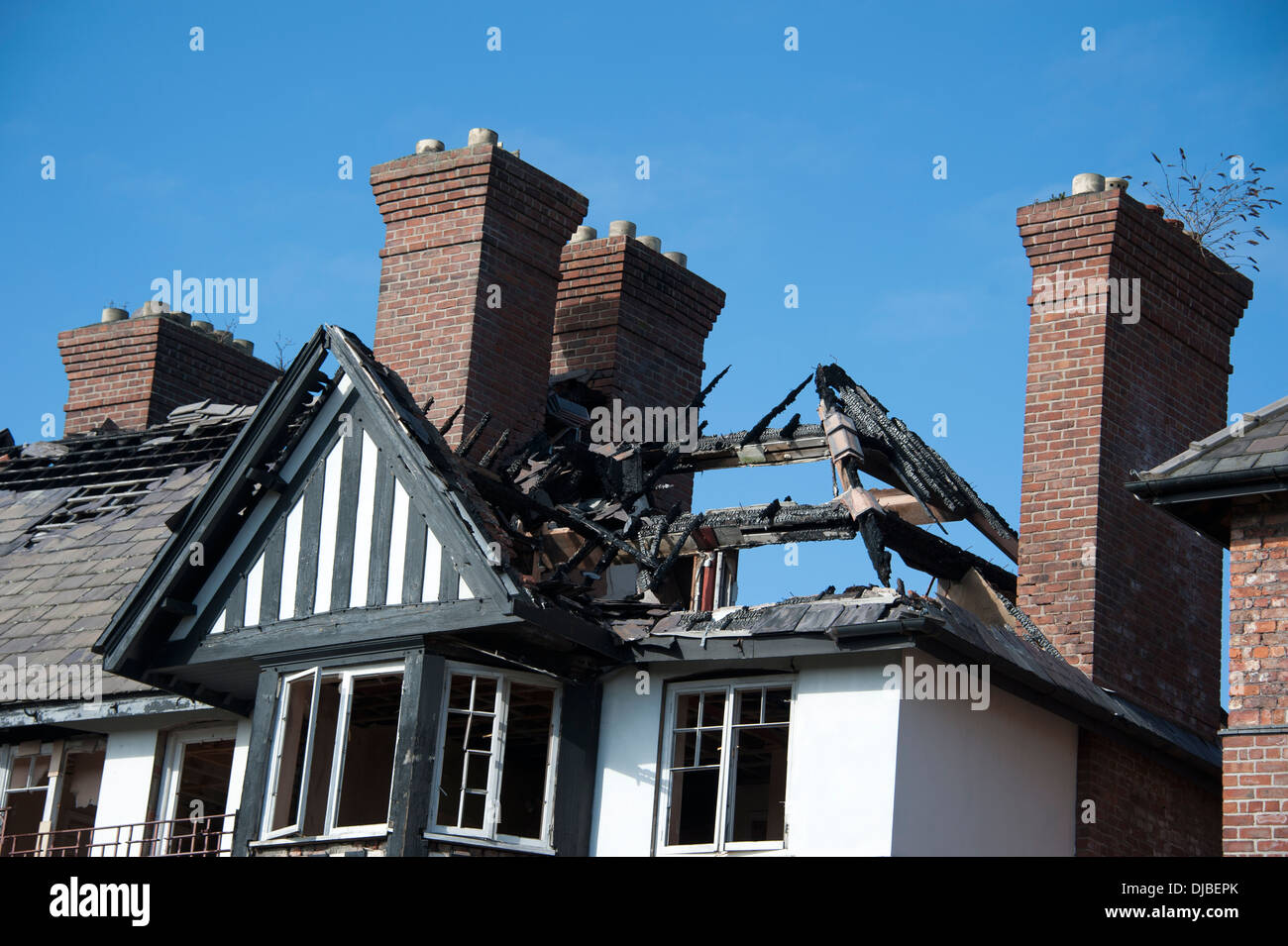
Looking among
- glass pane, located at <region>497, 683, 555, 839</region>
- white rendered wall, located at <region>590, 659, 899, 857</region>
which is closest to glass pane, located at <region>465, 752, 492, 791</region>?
glass pane, located at <region>497, 683, 555, 839</region>

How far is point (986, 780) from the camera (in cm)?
1570

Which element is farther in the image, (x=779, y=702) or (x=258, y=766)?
(x=258, y=766)

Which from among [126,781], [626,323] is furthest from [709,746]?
[626,323]

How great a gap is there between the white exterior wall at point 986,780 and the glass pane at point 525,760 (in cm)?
347

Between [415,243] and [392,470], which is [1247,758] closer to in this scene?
[392,470]

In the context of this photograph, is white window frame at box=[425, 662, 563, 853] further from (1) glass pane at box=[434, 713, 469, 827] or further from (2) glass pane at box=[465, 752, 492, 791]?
(2) glass pane at box=[465, 752, 492, 791]

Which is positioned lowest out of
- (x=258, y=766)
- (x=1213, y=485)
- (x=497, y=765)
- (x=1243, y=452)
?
(x=258, y=766)

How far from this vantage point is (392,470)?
16.5m

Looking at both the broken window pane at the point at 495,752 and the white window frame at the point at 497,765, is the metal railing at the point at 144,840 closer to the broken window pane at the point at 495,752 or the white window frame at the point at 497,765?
the broken window pane at the point at 495,752

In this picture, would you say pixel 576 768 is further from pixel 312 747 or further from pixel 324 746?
pixel 324 746

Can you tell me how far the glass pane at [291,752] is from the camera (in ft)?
53.3

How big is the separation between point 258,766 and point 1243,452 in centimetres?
842
